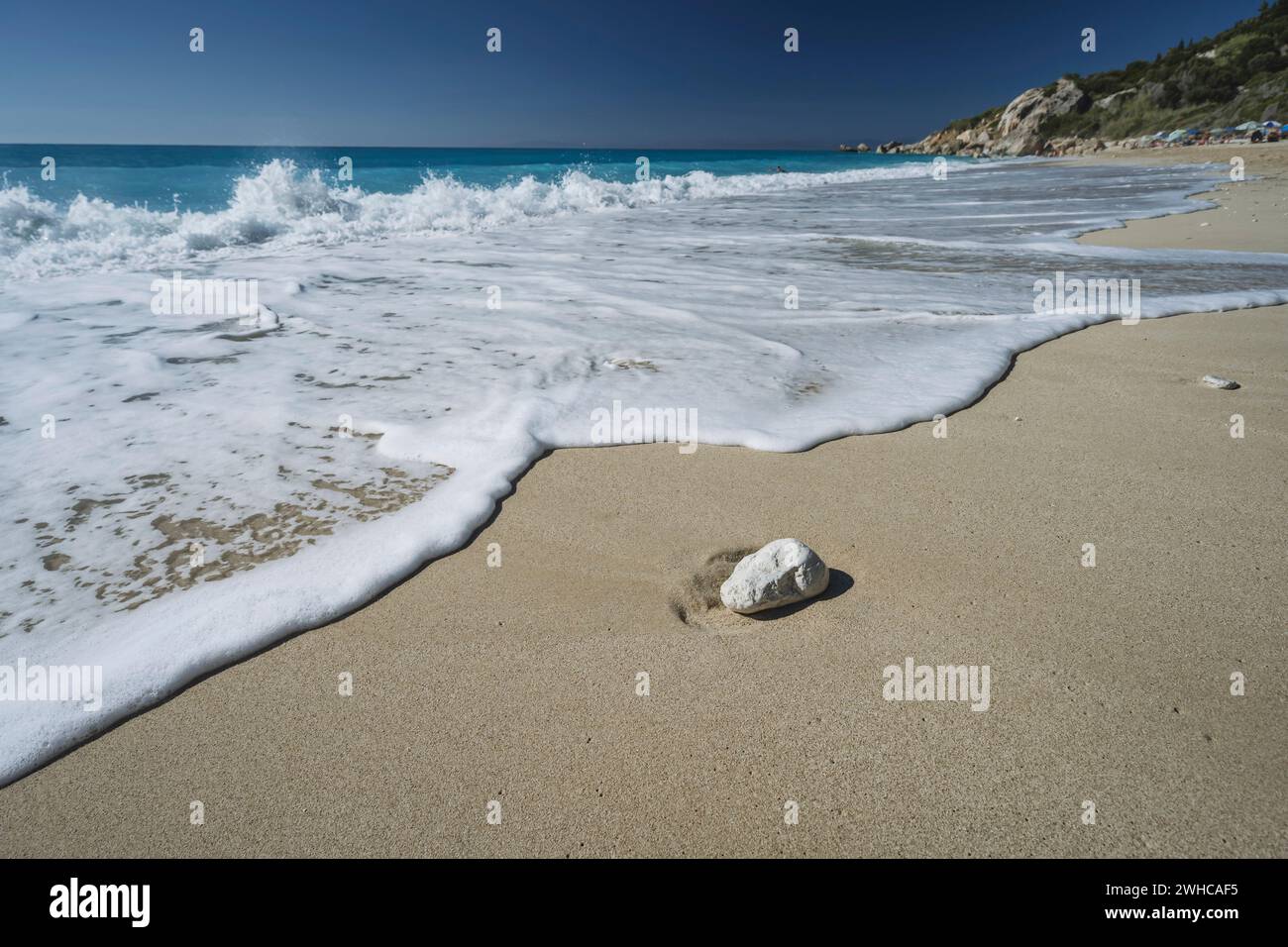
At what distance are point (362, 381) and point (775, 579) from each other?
3121mm

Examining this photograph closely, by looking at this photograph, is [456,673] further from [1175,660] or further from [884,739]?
[1175,660]

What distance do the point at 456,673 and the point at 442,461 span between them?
1.45 metres

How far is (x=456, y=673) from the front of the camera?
2.00m

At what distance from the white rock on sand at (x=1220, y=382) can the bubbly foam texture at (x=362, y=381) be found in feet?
3.41

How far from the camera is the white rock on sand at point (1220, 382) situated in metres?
3.93

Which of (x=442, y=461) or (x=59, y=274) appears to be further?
(x=59, y=274)

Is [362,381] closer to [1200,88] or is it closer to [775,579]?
[775,579]

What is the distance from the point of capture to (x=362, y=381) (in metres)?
4.23

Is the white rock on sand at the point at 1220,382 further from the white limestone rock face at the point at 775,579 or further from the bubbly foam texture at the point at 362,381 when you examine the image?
the white limestone rock face at the point at 775,579

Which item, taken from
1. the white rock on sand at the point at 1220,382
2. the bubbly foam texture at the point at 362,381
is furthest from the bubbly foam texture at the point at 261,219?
the white rock on sand at the point at 1220,382

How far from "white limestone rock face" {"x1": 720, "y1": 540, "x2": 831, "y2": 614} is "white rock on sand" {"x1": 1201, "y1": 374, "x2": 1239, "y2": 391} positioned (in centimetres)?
328

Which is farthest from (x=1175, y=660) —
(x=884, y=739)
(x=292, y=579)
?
(x=292, y=579)

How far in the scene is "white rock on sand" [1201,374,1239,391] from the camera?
3.93m

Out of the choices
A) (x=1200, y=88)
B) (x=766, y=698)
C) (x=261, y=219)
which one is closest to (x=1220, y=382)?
(x=766, y=698)
